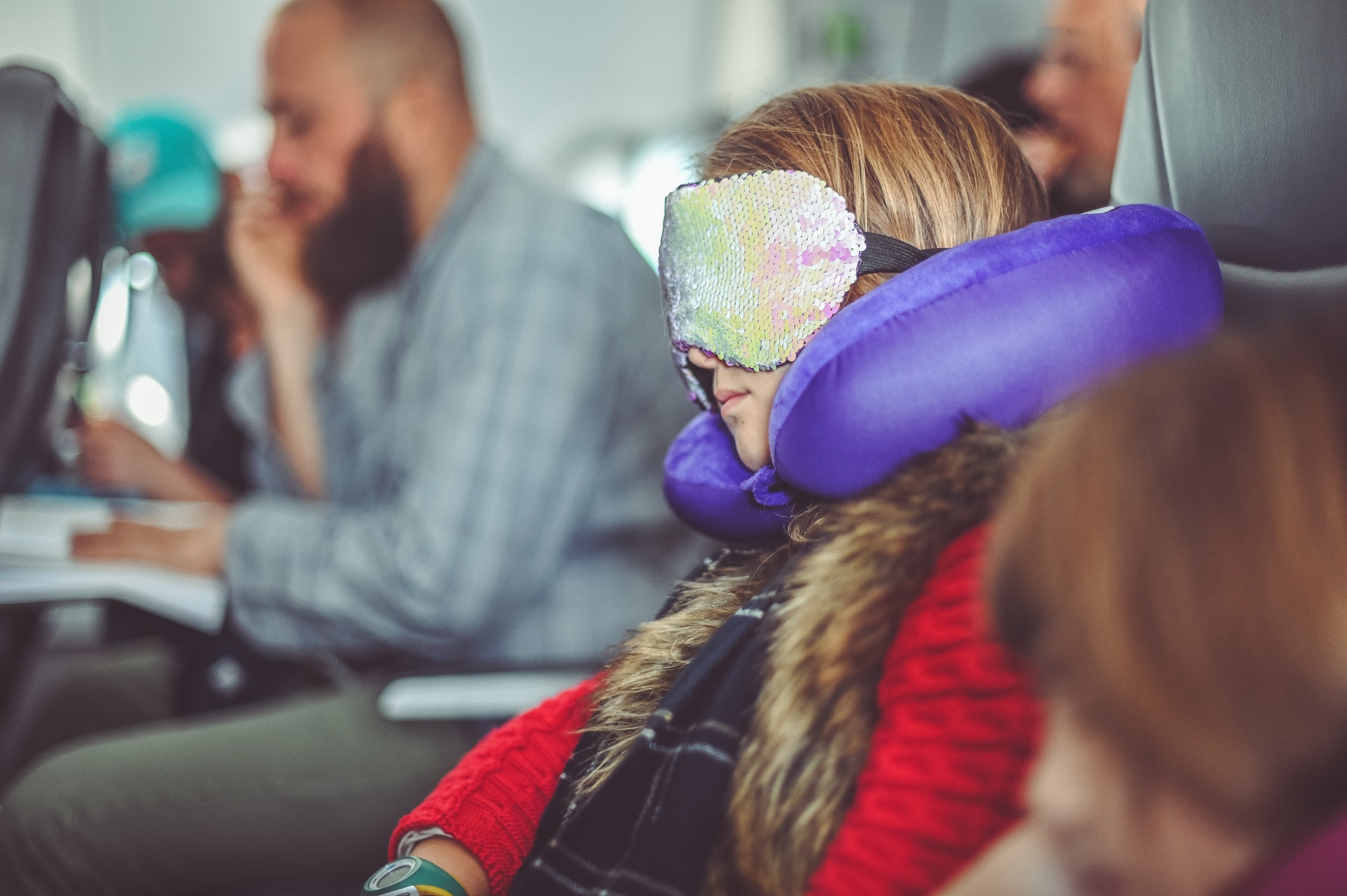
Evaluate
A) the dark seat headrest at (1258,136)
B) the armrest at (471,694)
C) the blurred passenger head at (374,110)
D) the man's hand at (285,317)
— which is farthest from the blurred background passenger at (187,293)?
the dark seat headrest at (1258,136)

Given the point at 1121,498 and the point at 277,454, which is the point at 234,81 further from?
the point at 1121,498

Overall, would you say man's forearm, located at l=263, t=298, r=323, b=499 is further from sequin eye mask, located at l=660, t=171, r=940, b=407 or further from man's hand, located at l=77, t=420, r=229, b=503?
sequin eye mask, located at l=660, t=171, r=940, b=407

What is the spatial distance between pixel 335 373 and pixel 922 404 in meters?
1.32

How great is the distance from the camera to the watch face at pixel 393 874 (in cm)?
74

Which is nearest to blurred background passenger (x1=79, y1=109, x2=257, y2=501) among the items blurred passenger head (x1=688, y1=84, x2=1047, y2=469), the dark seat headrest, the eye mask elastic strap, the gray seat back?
the gray seat back

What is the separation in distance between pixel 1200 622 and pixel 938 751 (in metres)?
0.18

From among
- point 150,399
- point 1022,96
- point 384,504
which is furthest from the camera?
point 150,399

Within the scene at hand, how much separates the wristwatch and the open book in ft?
2.51

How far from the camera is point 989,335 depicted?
21.7 inches

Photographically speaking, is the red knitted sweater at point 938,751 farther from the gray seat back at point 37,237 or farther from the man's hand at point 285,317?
the man's hand at point 285,317

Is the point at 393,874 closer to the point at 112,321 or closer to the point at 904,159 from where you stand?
the point at 904,159

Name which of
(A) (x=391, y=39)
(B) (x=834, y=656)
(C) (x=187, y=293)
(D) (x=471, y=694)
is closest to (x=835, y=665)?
(B) (x=834, y=656)

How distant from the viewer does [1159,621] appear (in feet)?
1.13

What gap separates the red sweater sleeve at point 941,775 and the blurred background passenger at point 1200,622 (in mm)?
89
